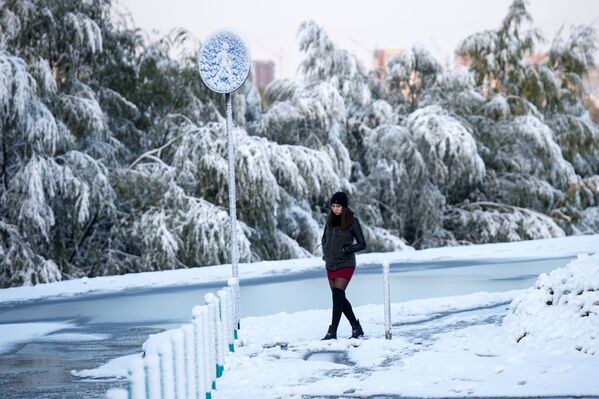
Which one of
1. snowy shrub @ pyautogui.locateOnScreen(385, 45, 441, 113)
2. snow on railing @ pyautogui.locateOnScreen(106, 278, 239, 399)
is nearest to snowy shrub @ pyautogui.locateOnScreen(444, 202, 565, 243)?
snowy shrub @ pyautogui.locateOnScreen(385, 45, 441, 113)

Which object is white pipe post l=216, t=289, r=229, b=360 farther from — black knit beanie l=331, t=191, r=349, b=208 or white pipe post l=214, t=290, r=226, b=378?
black knit beanie l=331, t=191, r=349, b=208

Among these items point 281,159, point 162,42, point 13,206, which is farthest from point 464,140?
point 13,206

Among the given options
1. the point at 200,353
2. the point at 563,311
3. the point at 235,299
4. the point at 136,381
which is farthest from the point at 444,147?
the point at 136,381

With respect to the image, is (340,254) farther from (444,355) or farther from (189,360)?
A: (189,360)

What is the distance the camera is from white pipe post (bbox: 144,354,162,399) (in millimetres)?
4793

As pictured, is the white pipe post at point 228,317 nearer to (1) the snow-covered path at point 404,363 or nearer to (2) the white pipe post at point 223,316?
(2) the white pipe post at point 223,316

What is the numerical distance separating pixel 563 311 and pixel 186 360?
474cm

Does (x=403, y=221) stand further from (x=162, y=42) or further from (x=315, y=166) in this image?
(x=162, y=42)

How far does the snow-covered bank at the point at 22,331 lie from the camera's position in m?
11.1

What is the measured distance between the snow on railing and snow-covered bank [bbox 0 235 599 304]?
8039 millimetres

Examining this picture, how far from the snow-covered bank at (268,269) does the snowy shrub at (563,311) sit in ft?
26.6

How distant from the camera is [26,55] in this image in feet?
73.5

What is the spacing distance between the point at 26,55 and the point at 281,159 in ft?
21.2

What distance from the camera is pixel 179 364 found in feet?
18.7
